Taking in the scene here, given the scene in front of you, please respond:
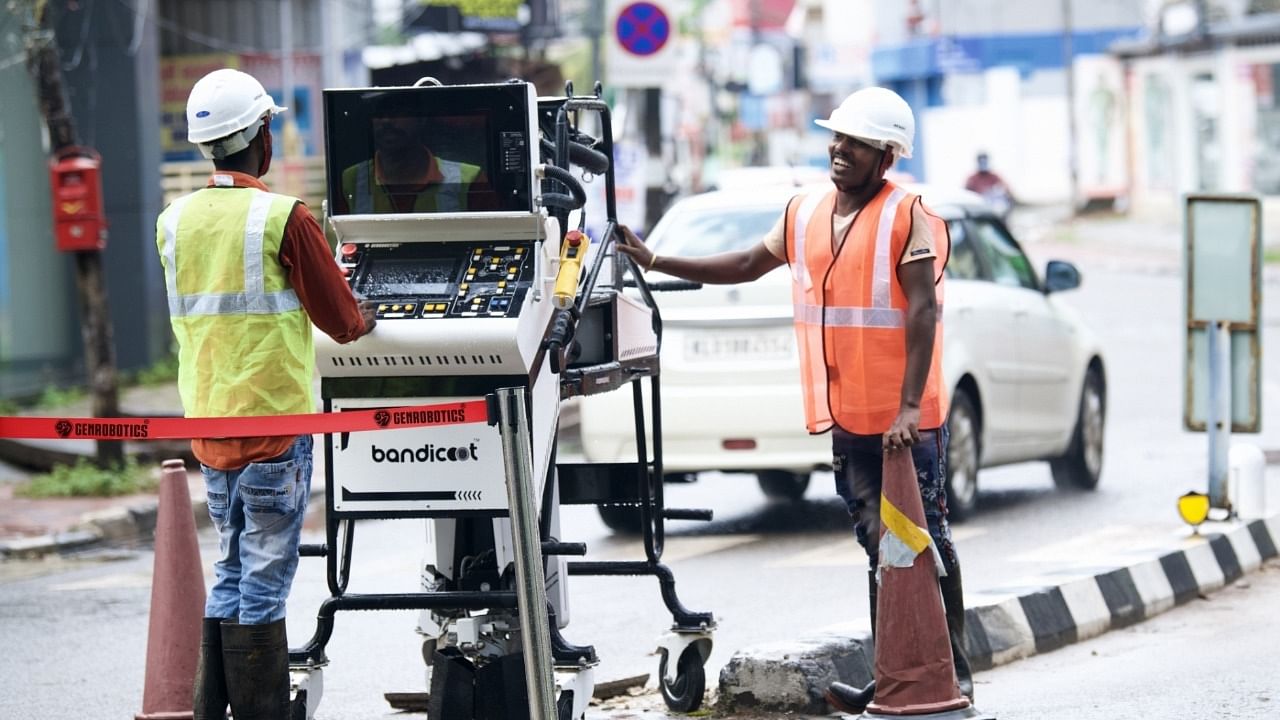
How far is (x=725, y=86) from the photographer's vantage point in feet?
138

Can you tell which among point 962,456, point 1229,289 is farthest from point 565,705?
point 962,456

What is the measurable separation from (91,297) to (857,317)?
842 centimetres

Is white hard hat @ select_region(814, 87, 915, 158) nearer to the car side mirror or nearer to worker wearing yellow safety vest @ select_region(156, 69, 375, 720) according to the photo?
worker wearing yellow safety vest @ select_region(156, 69, 375, 720)

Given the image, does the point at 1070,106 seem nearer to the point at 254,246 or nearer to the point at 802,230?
the point at 802,230

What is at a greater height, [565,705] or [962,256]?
[962,256]

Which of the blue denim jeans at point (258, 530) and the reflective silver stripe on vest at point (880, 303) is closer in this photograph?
the blue denim jeans at point (258, 530)

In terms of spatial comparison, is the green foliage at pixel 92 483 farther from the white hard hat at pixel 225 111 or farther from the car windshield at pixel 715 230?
the white hard hat at pixel 225 111

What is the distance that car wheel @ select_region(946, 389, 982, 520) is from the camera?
10789 mm

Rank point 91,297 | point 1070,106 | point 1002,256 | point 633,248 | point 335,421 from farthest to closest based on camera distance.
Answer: point 1070,106 < point 91,297 < point 1002,256 < point 633,248 < point 335,421

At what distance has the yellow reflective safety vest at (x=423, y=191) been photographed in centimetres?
568

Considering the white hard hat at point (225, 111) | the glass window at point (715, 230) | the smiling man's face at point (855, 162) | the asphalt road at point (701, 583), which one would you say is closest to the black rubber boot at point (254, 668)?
the white hard hat at point (225, 111)

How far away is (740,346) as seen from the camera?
1040cm

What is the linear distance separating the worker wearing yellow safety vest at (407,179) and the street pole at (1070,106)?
161 feet

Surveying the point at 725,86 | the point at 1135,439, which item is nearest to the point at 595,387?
the point at 1135,439
